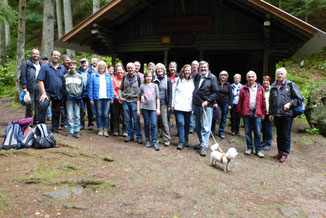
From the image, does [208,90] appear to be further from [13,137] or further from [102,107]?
[13,137]

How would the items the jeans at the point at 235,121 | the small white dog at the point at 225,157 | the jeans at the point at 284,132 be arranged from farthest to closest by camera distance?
the jeans at the point at 235,121 → the jeans at the point at 284,132 → the small white dog at the point at 225,157

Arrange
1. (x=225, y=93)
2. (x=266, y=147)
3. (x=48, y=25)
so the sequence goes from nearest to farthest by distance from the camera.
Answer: (x=266, y=147)
(x=225, y=93)
(x=48, y=25)

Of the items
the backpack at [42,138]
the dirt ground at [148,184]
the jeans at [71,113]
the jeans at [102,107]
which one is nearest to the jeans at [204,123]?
the dirt ground at [148,184]

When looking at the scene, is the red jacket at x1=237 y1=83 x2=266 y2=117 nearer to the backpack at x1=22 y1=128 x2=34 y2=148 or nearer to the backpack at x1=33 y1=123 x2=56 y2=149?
the backpack at x1=33 y1=123 x2=56 y2=149

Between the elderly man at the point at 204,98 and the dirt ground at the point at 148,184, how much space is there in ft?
1.73

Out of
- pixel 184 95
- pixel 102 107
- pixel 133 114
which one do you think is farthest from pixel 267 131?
pixel 102 107

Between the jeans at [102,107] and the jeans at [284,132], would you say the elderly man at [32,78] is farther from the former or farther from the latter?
the jeans at [284,132]

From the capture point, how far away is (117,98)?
21.6ft

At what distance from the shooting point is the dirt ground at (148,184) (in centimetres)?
336

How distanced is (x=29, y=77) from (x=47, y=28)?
4.89 m

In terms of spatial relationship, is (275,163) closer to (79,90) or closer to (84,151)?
(84,151)

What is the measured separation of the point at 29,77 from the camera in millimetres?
6199

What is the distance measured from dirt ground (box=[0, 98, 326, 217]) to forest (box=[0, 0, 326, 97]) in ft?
22.3

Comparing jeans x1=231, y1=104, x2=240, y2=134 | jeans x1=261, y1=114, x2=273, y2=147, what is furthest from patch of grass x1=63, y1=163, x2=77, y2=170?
jeans x1=231, y1=104, x2=240, y2=134
